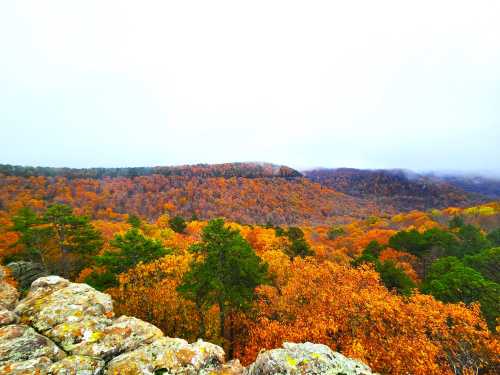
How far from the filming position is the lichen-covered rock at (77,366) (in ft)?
28.6

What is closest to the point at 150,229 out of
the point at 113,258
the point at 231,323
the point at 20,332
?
the point at 113,258

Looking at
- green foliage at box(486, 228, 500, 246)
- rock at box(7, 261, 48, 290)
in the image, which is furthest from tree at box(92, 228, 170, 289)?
green foliage at box(486, 228, 500, 246)

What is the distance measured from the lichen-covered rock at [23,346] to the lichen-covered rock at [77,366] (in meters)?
0.90

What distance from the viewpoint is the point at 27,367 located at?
8.61m

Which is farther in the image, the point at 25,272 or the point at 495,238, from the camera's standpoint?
the point at 495,238

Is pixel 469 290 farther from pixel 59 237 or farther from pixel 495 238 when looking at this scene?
pixel 59 237

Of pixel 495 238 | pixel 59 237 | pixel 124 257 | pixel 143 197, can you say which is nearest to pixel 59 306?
pixel 124 257

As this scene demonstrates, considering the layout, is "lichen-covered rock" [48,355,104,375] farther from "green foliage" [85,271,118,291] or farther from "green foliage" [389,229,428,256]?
"green foliage" [389,229,428,256]

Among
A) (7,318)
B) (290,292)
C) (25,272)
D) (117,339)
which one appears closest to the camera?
(117,339)

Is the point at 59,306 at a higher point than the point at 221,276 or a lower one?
higher

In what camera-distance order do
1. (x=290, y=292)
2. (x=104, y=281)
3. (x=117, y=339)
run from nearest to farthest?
(x=117, y=339) < (x=290, y=292) < (x=104, y=281)

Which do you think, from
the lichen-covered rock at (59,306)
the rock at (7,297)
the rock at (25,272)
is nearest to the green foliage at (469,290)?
the lichen-covered rock at (59,306)

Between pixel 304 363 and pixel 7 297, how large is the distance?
16.5 meters

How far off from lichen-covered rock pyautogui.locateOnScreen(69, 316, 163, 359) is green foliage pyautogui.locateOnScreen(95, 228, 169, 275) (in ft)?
51.4
